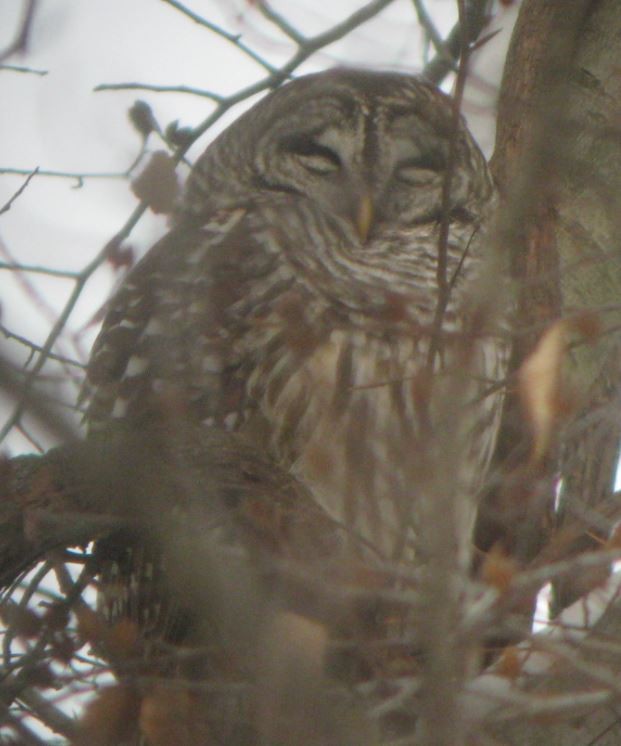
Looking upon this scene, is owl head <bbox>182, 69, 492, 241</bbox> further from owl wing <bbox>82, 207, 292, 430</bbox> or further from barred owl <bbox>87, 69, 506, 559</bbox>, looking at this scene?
owl wing <bbox>82, 207, 292, 430</bbox>

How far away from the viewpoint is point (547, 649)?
2492mm

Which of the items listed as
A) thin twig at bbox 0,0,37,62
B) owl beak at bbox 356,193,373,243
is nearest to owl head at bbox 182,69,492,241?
owl beak at bbox 356,193,373,243

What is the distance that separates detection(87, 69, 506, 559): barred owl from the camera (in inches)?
142

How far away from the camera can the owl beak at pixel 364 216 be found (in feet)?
15.9

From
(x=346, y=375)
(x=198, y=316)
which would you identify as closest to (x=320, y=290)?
(x=346, y=375)

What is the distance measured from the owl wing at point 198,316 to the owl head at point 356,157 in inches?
15.8

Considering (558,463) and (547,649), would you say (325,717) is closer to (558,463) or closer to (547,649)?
(547,649)

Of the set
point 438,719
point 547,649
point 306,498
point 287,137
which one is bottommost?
point 438,719

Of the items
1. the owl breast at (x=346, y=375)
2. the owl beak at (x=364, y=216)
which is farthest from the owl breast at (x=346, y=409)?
the owl beak at (x=364, y=216)

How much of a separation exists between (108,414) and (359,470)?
119 centimetres

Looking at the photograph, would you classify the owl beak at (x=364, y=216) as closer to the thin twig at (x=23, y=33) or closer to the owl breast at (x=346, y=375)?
the owl breast at (x=346, y=375)

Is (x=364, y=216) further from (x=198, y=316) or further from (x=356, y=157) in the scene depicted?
(x=198, y=316)

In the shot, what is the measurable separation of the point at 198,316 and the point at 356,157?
134 cm

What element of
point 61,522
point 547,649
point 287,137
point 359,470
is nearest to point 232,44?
point 287,137
